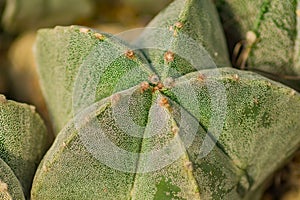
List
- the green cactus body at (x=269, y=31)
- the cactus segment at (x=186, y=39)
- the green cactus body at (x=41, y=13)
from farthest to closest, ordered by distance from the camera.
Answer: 1. the green cactus body at (x=41, y=13)
2. the green cactus body at (x=269, y=31)
3. the cactus segment at (x=186, y=39)

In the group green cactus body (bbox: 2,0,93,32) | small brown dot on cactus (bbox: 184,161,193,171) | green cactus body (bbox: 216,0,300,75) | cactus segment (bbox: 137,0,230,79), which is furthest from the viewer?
green cactus body (bbox: 2,0,93,32)

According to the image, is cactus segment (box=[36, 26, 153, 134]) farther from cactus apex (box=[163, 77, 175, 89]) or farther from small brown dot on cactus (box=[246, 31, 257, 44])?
small brown dot on cactus (box=[246, 31, 257, 44])

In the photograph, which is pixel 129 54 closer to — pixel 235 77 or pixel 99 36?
pixel 99 36

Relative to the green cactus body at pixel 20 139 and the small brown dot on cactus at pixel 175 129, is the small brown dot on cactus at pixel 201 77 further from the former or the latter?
the green cactus body at pixel 20 139

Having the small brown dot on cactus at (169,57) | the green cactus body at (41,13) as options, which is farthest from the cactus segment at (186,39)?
the green cactus body at (41,13)

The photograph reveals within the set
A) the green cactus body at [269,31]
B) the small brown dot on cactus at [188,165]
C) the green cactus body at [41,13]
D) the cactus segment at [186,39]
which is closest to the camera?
the small brown dot on cactus at [188,165]

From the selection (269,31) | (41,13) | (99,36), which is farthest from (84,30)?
(41,13)

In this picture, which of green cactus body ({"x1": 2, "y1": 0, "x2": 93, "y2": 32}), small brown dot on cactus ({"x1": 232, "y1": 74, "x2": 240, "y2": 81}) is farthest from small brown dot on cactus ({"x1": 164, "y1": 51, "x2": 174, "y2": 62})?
green cactus body ({"x1": 2, "y1": 0, "x2": 93, "y2": 32})

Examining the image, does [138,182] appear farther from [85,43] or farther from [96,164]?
[85,43]
